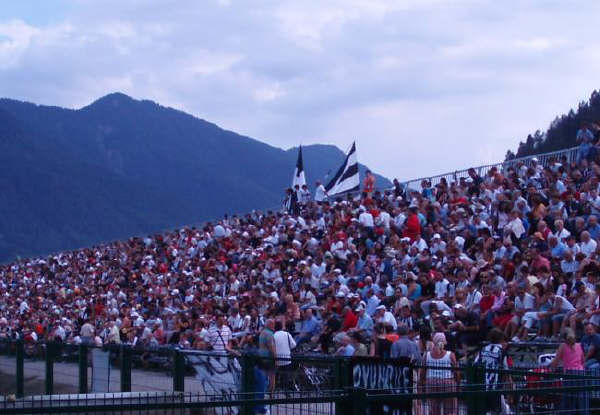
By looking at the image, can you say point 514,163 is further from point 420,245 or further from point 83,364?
point 83,364

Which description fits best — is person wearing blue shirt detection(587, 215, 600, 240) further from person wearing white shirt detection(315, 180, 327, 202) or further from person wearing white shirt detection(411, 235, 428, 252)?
person wearing white shirt detection(315, 180, 327, 202)

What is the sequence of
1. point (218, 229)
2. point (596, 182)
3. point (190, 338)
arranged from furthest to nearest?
point (218, 229) < point (190, 338) < point (596, 182)

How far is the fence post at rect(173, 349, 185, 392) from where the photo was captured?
1161 cm

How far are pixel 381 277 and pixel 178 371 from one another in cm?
831

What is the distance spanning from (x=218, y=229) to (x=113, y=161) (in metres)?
145

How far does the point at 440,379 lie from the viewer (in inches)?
321

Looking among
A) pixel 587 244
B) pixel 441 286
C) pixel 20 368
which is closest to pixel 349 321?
pixel 441 286

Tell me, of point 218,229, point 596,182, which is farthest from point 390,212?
point 218,229

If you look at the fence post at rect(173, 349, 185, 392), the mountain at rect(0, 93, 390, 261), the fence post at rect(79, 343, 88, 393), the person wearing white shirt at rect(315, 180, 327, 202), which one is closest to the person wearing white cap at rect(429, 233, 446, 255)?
the fence post at rect(79, 343, 88, 393)

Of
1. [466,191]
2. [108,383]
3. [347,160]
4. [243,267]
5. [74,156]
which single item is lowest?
[108,383]

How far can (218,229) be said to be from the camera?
3191 cm

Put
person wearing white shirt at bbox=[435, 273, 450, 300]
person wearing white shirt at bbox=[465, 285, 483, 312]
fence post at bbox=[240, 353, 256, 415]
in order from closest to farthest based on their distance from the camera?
fence post at bbox=[240, 353, 256, 415] < person wearing white shirt at bbox=[465, 285, 483, 312] < person wearing white shirt at bbox=[435, 273, 450, 300]

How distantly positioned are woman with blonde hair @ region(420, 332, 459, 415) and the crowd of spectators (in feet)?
3.65

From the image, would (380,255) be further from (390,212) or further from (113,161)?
(113,161)
